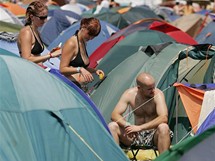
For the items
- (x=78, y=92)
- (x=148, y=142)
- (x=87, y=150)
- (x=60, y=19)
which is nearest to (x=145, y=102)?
(x=148, y=142)

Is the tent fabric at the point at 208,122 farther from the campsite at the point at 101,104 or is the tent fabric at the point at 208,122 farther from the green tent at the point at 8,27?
the green tent at the point at 8,27

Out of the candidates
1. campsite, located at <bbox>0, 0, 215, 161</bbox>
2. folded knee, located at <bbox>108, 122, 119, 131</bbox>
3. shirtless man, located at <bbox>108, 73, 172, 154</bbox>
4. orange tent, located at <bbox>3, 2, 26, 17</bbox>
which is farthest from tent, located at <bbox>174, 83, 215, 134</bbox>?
orange tent, located at <bbox>3, 2, 26, 17</bbox>

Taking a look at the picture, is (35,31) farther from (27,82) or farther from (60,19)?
(60,19)

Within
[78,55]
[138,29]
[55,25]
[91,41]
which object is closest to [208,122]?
[78,55]

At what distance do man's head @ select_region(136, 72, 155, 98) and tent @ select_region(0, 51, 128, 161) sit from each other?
77cm

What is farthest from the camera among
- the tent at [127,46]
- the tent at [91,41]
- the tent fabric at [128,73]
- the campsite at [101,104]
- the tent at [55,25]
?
the tent at [55,25]

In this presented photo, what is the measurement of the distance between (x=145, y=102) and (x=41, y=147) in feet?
5.05

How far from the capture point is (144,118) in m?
5.89

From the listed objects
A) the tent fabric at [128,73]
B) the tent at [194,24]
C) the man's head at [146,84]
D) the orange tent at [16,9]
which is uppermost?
the man's head at [146,84]

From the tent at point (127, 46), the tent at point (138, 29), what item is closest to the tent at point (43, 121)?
the tent at point (127, 46)

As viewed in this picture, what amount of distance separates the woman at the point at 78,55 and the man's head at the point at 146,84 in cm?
40

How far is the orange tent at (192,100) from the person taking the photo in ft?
19.4

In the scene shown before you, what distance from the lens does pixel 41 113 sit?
4.60m

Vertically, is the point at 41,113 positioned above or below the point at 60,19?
above
